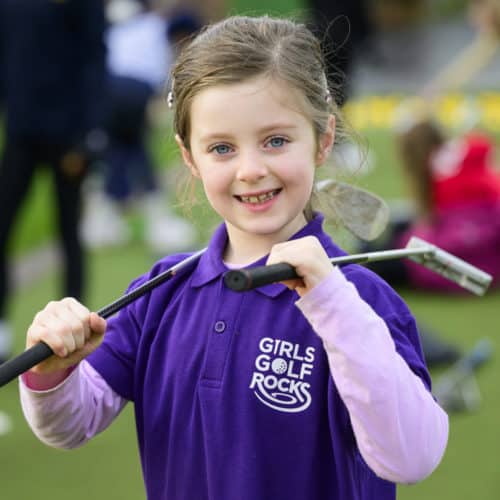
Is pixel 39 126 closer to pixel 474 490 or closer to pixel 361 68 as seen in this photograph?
pixel 474 490

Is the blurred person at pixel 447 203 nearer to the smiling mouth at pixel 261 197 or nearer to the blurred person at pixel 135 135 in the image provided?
the blurred person at pixel 135 135

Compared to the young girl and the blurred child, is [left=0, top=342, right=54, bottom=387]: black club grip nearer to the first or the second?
the young girl

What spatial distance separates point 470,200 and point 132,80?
260cm

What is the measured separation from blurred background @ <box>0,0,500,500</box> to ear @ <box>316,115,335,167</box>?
204 millimetres

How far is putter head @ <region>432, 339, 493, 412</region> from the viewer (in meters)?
4.47

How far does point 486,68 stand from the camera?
59.9ft

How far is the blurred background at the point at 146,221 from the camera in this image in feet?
12.8

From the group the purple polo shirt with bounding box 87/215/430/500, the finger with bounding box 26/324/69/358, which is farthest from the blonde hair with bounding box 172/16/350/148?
→ the finger with bounding box 26/324/69/358

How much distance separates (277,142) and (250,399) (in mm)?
431

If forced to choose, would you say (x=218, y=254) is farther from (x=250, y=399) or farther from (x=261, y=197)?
(x=250, y=399)

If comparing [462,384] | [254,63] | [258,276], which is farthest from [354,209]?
[462,384]

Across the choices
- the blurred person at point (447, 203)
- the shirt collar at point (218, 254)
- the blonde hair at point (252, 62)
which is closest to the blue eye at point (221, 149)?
the blonde hair at point (252, 62)

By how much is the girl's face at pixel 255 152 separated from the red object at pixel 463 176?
4.95 meters

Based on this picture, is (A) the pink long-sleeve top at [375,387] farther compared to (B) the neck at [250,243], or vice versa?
(B) the neck at [250,243]
